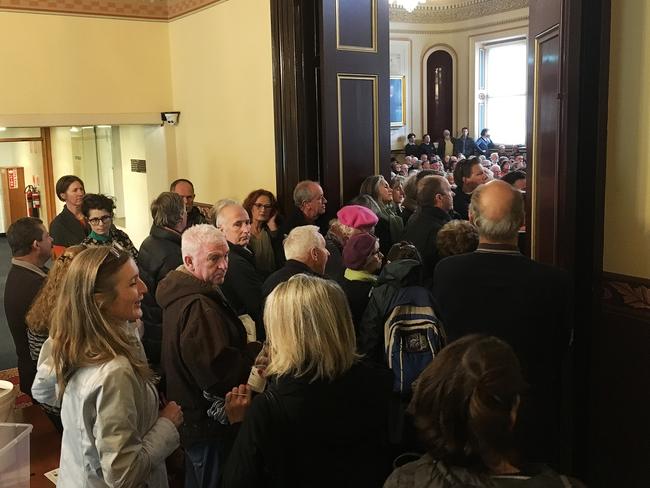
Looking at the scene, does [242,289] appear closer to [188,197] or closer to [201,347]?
[201,347]

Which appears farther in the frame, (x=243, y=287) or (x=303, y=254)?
(x=243, y=287)

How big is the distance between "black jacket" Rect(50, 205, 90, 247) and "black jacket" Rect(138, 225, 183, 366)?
1.13 metres

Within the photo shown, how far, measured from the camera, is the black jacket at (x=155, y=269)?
3.62 metres

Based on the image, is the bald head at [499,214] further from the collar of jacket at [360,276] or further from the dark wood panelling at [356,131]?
the dark wood panelling at [356,131]

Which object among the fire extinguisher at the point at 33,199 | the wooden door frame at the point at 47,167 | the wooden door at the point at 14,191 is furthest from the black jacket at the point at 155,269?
the wooden door at the point at 14,191

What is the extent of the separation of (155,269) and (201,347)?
4.79 ft

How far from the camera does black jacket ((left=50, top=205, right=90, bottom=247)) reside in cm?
466

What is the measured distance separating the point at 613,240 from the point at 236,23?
394 cm

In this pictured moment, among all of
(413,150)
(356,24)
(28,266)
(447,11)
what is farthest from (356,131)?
(447,11)

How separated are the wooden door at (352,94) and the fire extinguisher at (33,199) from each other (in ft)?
17.5

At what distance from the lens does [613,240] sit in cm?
297

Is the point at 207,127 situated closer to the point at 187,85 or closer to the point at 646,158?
the point at 187,85

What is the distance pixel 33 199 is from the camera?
29.9 feet

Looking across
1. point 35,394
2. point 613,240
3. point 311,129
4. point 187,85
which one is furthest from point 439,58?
point 35,394
